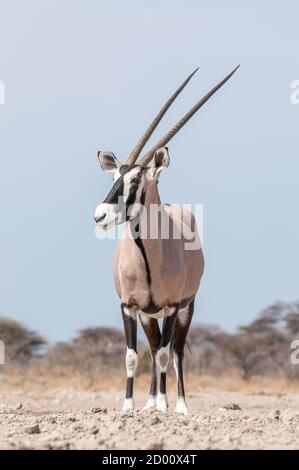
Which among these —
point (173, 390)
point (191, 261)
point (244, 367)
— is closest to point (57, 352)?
point (244, 367)

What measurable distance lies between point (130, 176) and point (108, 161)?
0.58m

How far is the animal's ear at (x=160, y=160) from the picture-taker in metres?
11.1

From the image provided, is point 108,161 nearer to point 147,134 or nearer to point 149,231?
point 147,134

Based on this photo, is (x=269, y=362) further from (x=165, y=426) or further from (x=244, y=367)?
(x=165, y=426)

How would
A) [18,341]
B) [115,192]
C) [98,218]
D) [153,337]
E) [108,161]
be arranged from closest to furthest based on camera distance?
[98,218] < [115,192] < [108,161] < [153,337] < [18,341]

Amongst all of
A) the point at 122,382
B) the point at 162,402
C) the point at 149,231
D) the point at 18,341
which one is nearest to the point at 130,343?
the point at 162,402

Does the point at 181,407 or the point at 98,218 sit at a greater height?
the point at 98,218

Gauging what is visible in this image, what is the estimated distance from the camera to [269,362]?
2905cm

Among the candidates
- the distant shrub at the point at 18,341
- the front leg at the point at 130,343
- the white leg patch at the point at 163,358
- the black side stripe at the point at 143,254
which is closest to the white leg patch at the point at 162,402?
the white leg patch at the point at 163,358

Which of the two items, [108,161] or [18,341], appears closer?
[108,161]

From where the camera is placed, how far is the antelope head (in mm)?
10586

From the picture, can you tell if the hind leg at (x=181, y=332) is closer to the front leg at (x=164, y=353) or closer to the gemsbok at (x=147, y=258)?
the gemsbok at (x=147, y=258)

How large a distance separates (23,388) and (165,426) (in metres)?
14.0

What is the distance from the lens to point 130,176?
11.0 metres
